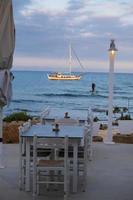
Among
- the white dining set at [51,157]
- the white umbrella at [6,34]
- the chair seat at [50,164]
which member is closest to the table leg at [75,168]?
the white dining set at [51,157]

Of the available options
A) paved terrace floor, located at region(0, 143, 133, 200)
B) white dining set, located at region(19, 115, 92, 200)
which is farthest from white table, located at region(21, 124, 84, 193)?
paved terrace floor, located at region(0, 143, 133, 200)

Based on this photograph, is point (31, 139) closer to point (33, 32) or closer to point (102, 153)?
point (102, 153)

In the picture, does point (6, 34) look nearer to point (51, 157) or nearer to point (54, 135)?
point (54, 135)

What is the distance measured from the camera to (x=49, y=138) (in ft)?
16.8

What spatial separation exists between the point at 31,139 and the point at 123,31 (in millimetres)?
19814

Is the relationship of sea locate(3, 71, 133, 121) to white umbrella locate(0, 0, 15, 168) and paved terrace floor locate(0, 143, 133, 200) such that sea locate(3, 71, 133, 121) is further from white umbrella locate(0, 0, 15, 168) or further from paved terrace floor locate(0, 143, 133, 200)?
white umbrella locate(0, 0, 15, 168)

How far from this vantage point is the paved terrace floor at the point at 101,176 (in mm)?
5312

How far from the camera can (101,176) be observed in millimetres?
6293

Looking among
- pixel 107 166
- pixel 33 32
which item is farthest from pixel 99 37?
pixel 107 166

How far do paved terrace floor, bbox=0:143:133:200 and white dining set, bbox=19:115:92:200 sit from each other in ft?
0.49

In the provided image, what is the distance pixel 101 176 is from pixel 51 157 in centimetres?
74

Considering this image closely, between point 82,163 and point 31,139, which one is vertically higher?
point 31,139

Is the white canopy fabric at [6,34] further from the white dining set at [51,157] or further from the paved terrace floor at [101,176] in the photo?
the paved terrace floor at [101,176]

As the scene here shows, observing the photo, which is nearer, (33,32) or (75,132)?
(75,132)
